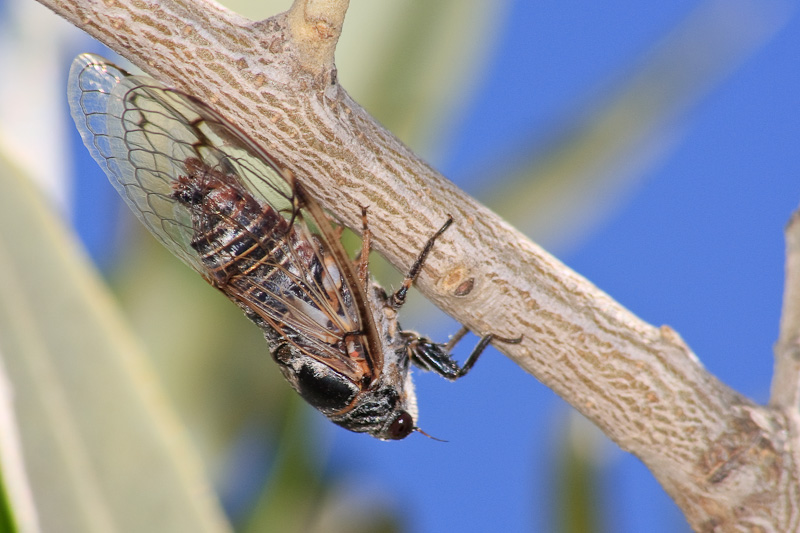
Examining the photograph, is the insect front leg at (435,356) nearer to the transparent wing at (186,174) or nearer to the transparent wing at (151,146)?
the transparent wing at (186,174)

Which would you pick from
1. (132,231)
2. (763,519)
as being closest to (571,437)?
(763,519)

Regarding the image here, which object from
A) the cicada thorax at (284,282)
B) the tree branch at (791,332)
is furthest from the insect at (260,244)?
the tree branch at (791,332)

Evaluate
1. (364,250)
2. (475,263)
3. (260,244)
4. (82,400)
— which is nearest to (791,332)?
(475,263)

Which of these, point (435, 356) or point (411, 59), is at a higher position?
point (411, 59)

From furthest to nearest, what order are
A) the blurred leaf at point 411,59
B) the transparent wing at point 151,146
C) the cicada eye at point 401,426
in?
the blurred leaf at point 411,59, the cicada eye at point 401,426, the transparent wing at point 151,146

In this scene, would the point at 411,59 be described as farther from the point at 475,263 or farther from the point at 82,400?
A: the point at 82,400

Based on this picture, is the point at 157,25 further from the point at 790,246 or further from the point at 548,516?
the point at 548,516

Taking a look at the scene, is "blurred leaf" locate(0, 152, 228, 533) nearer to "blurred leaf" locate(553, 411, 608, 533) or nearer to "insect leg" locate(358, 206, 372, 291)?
"insect leg" locate(358, 206, 372, 291)
